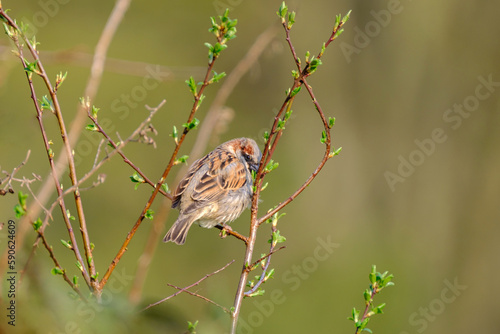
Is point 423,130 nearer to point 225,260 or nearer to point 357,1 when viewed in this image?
point 357,1

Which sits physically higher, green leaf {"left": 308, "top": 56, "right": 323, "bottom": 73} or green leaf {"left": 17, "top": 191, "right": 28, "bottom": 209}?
green leaf {"left": 308, "top": 56, "right": 323, "bottom": 73}

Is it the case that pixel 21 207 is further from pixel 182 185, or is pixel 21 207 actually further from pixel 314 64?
pixel 182 185

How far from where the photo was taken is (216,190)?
5102mm

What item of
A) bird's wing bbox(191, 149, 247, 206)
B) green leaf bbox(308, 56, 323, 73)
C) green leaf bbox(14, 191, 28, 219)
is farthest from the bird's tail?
green leaf bbox(14, 191, 28, 219)

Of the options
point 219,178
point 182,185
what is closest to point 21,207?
point 182,185

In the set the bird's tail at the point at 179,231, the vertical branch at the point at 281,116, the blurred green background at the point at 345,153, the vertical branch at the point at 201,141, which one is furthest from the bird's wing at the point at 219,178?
the blurred green background at the point at 345,153

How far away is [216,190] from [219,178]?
128 millimetres

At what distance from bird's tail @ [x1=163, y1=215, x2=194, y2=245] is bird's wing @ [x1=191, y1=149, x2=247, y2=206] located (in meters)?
0.25

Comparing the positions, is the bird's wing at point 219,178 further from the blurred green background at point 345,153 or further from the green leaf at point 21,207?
the blurred green background at point 345,153

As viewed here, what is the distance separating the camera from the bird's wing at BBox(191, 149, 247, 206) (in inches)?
198

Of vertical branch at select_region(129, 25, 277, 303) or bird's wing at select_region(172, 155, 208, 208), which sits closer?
vertical branch at select_region(129, 25, 277, 303)

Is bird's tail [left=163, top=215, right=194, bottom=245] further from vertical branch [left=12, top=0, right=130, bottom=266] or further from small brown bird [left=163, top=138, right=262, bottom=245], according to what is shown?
vertical branch [left=12, top=0, right=130, bottom=266]

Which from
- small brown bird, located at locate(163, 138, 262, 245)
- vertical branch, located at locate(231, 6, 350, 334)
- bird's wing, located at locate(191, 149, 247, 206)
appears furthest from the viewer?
bird's wing, located at locate(191, 149, 247, 206)

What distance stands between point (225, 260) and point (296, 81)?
9606 mm
